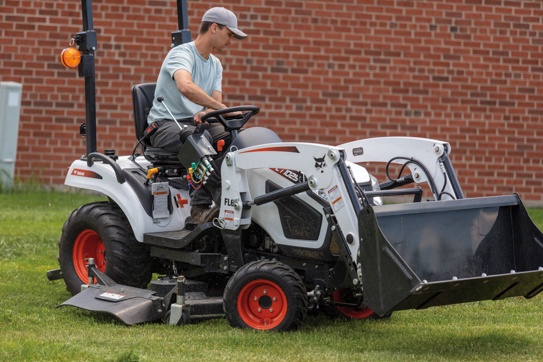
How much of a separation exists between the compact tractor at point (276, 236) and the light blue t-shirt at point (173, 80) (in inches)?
9.4

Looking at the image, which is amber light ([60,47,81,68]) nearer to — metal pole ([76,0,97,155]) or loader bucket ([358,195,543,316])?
metal pole ([76,0,97,155])

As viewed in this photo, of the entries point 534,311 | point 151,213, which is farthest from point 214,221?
point 534,311

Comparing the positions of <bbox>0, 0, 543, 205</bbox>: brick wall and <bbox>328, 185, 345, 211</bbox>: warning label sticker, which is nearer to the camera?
<bbox>328, 185, 345, 211</bbox>: warning label sticker

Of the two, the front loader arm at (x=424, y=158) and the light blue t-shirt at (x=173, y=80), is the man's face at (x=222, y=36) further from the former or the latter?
the front loader arm at (x=424, y=158)

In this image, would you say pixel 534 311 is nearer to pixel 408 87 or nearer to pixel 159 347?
pixel 159 347

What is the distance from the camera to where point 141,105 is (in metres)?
Answer: 7.98

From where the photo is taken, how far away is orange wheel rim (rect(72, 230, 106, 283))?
316 inches

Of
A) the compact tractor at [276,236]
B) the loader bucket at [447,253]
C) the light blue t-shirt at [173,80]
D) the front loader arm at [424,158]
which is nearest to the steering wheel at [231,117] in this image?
the compact tractor at [276,236]

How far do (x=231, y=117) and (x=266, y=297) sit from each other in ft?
4.43

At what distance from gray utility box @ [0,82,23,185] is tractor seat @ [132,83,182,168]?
561cm

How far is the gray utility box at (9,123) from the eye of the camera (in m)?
13.3

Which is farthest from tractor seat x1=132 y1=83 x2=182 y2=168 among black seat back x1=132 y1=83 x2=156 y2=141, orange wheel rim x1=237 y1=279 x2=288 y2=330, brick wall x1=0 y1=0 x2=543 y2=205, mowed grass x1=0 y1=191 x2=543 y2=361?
brick wall x1=0 y1=0 x2=543 y2=205

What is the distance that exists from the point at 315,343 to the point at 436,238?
88 cm

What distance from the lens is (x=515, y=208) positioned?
22.5 ft
